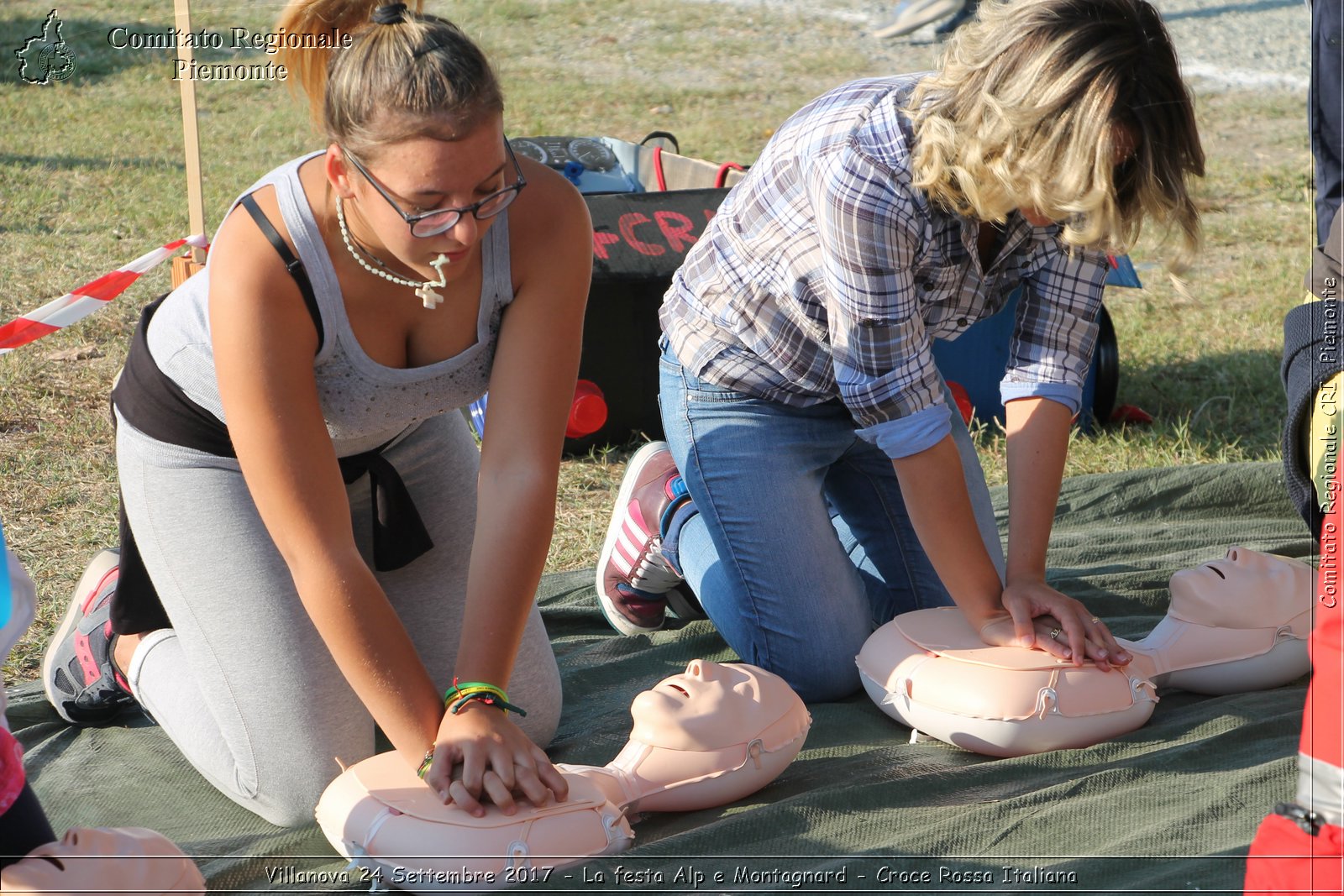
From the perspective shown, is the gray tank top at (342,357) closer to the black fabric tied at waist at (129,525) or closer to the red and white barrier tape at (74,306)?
the black fabric tied at waist at (129,525)

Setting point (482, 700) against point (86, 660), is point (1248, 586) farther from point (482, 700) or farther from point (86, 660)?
point (86, 660)

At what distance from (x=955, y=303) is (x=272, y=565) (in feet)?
3.80

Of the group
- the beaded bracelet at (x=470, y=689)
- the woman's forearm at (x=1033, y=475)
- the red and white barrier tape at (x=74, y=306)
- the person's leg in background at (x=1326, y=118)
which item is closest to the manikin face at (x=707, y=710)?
the beaded bracelet at (x=470, y=689)

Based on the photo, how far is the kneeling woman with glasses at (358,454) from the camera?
159 cm

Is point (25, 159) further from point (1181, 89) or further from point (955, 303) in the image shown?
point (1181, 89)

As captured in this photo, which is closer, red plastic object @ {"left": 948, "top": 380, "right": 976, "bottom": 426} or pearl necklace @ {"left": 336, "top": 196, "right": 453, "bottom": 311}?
pearl necklace @ {"left": 336, "top": 196, "right": 453, "bottom": 311}

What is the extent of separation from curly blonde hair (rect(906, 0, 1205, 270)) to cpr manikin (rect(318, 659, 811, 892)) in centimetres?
77

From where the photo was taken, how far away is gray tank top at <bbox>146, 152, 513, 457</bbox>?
171 cm

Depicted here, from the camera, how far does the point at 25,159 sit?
5.89 metres

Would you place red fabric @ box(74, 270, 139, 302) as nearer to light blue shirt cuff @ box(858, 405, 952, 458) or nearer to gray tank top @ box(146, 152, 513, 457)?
gray tank top @ box(146, 152, 513, 457)

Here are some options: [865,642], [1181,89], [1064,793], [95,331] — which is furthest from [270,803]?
[95,331]

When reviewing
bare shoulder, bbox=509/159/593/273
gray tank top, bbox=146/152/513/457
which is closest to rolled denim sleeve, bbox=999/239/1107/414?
bare shoulder, bbox=509/159/593/273

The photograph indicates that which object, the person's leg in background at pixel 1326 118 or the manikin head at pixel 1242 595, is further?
the person's leg in background at pixel 1326 118

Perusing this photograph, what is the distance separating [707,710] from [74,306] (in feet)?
8.34
